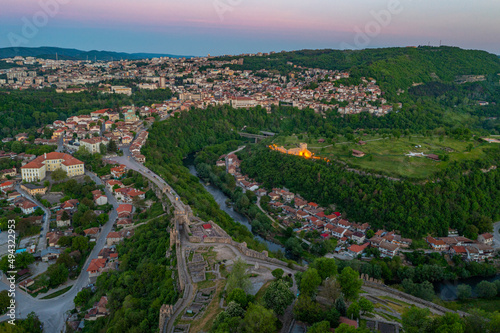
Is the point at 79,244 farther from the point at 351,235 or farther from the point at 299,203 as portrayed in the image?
the point at 351,235

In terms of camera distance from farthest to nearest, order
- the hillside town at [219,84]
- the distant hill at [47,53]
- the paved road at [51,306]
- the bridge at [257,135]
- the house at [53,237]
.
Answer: the distant hill at [47,53] → the hillside town at [219,84] → the bridge at [257,135] → the house at [53,237] → the paved road at [51,306]

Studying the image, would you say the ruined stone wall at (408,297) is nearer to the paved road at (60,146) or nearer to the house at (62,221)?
the house at (62,221)

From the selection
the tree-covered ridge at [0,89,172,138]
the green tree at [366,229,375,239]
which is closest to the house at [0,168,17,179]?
the tree-covered ridge at [0,89,172,138]

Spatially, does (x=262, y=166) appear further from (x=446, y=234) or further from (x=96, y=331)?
(x=96, y=331)

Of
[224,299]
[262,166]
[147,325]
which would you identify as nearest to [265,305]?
[224,299]

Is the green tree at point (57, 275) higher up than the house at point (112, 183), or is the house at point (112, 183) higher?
the house at point (112, 183)

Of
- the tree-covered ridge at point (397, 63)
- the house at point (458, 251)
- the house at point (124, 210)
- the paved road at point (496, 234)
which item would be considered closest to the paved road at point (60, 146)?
the house at point (124, 210)
